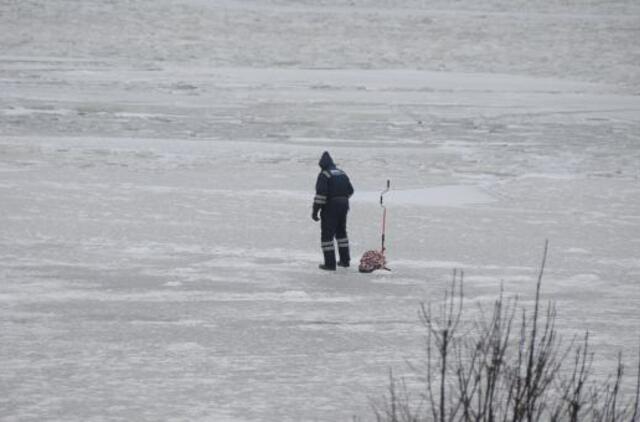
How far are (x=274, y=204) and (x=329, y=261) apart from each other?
15.0 feet

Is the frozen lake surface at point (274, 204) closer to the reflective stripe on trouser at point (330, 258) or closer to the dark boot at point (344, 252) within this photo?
the reflective stripe on trouser at point (330, 258)

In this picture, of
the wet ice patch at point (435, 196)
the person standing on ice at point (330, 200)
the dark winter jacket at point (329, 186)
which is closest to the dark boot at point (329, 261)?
the person standing on ice at point (330, 200)

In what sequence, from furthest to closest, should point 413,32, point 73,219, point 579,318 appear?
point 413,32
point 73,219
point 579,318

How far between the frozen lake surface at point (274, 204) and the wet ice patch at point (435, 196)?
3.1 inches

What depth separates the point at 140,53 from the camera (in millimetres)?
41875

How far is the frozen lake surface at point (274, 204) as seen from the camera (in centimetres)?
952

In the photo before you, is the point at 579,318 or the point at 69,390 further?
the point at 579,318

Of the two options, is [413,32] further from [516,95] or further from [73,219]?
[73,219]

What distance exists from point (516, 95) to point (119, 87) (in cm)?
1071

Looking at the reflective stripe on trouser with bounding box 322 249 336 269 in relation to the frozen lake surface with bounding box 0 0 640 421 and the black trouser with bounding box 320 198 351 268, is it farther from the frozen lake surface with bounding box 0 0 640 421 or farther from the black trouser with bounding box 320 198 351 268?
the frozen lake surface with bounding box 0 0 640 421

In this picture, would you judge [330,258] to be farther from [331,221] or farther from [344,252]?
[331,221]

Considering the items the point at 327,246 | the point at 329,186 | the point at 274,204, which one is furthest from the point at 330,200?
the point at 274,204

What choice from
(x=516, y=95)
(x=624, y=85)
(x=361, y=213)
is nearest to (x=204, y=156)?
(x=361, y=213)

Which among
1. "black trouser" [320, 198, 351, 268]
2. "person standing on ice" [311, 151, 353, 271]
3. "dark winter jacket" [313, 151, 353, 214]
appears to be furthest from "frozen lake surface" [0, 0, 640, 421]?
"dark winter jacket" [313, 151, 353, 214]
